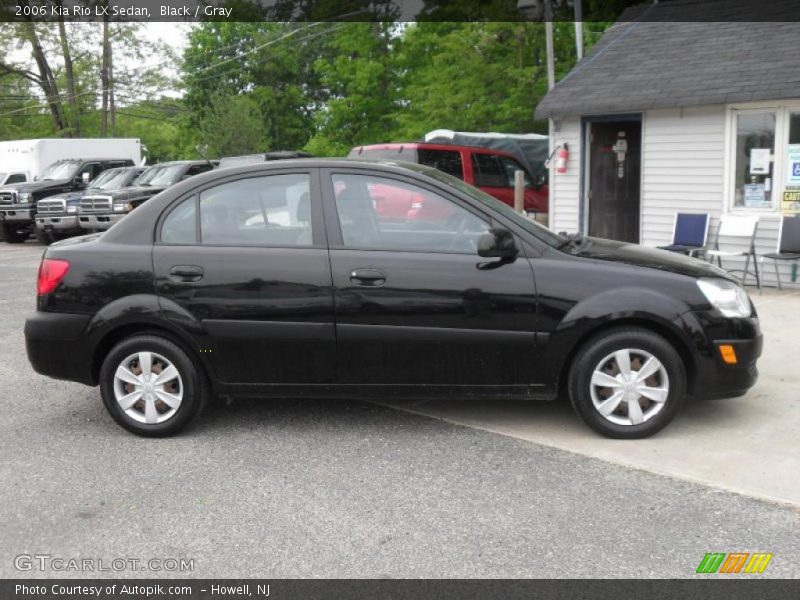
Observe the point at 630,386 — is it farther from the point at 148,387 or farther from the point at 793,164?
the point at 793,164

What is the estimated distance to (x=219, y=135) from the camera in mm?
37750

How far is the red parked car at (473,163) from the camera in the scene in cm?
1433

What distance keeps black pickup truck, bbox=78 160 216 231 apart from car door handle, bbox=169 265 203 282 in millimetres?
12821

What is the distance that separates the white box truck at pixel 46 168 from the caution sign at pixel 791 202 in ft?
54.3

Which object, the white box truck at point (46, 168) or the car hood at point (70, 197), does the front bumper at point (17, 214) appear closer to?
the white box truck at point (46, 168)

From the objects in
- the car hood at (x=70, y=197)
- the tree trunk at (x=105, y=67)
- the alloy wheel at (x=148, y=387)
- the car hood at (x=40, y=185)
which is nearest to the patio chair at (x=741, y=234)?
the alloy wheel at (x=148, y=387)

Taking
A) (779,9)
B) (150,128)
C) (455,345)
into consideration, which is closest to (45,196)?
(779,9)

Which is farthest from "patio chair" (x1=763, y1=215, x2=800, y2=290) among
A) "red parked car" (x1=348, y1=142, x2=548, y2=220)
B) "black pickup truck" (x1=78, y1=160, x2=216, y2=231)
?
"black pickup truck" (x1=78, y1=160, x2=216, y2=231)

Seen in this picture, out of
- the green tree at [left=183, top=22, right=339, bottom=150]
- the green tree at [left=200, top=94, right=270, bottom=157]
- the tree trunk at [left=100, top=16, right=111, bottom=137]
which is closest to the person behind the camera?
the green tree at [left=200, top=94, right=270, bottom=157]

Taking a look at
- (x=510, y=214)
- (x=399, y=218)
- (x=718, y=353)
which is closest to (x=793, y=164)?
(x=718, y=353)

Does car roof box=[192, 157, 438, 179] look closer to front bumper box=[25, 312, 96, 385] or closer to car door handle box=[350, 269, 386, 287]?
car door handle box=[350, 269, 386, 287]

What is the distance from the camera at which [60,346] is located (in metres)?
5.32

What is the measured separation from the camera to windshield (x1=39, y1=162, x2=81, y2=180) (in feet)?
70.8

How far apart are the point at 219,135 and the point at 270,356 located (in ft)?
112
